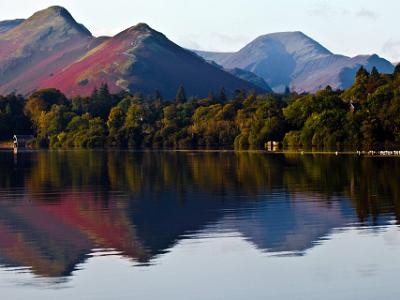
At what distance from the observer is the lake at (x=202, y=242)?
1941cm

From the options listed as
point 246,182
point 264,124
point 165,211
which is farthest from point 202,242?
point 264,124

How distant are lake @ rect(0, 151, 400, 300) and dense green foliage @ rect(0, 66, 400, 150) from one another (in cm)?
Answer: 8188

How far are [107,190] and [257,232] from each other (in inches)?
806

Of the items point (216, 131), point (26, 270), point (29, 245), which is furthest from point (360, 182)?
point (216, 131)

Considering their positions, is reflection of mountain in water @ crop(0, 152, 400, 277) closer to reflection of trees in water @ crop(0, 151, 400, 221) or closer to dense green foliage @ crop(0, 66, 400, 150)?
reflection of trees in water @ crop(0, 151, 400, 221)

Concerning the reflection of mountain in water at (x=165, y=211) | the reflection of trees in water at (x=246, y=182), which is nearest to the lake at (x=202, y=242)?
the reflection of mountain in water at (x=165, y=211)

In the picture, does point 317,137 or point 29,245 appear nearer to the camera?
point 29,245

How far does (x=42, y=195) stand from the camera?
43688 millimetres

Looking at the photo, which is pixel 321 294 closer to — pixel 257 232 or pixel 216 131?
pixel 257 232

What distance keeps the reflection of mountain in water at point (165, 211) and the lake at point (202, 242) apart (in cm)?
6

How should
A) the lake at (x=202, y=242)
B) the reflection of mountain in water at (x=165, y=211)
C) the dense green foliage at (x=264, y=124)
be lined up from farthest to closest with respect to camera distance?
the dense green foliage at (x=264, y=124) → the reflection of mountain in water at (x=165, y=211) → the lake at (x=202, y=242)

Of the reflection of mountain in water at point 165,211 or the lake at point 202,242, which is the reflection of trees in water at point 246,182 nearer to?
the reflection of mountain in water at point 165,211

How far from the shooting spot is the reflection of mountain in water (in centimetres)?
2517

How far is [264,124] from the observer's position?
150 meters
